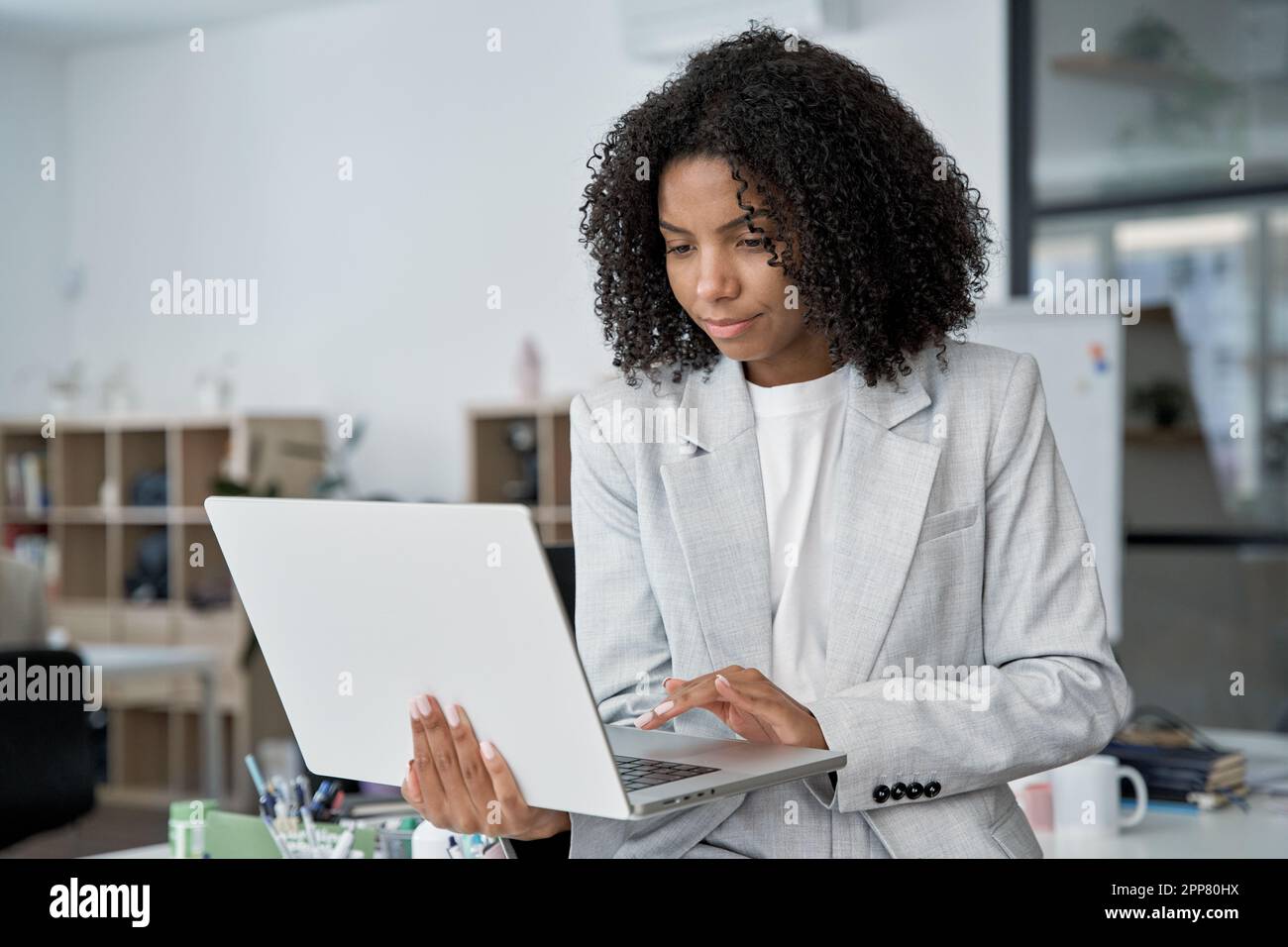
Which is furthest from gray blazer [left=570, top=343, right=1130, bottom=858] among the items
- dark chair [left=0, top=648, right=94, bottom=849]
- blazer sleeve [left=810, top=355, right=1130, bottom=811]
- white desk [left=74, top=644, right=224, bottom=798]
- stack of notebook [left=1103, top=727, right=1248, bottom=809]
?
white desk [left=74, top=644, right=224, bottom=798]

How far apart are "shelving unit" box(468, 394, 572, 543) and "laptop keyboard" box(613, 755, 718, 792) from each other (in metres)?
3.98

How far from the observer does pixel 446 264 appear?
6.00 meters

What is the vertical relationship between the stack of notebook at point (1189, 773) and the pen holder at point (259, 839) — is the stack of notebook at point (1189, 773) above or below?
below

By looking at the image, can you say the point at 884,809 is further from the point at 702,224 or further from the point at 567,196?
the point at 567,196

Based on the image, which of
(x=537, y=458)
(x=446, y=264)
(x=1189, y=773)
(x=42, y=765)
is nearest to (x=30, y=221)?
(x=446, y=264)

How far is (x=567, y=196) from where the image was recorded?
570cm

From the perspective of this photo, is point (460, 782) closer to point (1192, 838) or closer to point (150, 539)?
point (1192, 838)

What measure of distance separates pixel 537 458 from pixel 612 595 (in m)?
4.05

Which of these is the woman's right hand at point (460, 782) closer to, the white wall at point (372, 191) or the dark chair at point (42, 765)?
the dark chair at point (42, 765)

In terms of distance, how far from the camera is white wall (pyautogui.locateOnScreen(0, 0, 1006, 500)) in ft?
18.4

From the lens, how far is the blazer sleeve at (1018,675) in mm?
1329

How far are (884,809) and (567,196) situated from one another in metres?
4.58

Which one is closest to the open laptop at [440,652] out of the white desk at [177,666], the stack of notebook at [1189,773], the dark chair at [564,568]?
the dark chair at [564,568]

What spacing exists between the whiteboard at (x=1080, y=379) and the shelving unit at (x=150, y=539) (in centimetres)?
311
